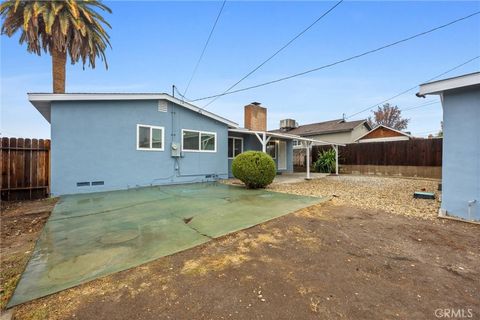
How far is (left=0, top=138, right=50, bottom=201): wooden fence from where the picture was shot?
6.20 metres

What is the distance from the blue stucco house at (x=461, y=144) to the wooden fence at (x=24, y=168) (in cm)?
1082

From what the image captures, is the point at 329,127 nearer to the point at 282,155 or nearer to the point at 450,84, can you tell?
the point at 282,155

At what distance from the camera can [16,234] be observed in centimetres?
365

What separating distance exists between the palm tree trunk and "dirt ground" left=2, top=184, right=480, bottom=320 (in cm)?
1127

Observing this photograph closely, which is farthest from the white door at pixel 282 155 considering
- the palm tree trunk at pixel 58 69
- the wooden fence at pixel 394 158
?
the palm tree trunk at pixel 58 69

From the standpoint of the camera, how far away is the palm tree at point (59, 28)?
8.87 metres

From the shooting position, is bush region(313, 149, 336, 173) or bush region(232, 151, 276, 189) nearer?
bush region(232, 151, 276, 189)

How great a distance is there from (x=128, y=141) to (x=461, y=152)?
31.8 feet

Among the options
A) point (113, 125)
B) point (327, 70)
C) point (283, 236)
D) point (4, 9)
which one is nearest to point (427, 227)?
point (283, 236)

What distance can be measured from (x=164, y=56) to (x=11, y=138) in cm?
756

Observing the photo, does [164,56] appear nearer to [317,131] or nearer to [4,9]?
[4,9]
